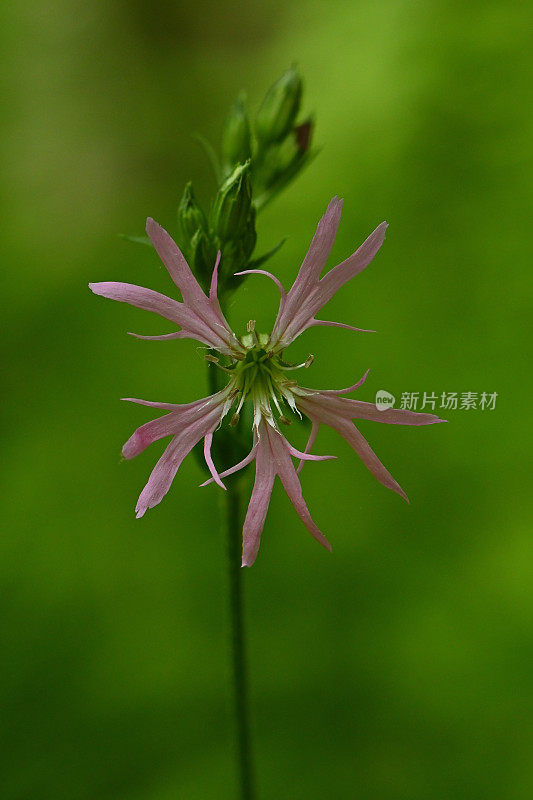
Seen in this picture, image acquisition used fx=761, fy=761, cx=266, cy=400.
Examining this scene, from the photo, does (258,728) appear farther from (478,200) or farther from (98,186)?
(98,186)

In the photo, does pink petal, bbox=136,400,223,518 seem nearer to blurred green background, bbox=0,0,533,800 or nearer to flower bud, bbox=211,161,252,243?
flower bud, bbox=211,161,252,243

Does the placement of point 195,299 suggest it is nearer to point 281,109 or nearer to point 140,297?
point 140,297

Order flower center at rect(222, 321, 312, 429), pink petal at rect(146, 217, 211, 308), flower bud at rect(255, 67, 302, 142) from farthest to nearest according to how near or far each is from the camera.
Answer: flower bud at rect(255, 67, 302, 142) < flower center at rect(222, 321, 312, 429) < pink petal at rect(146, 217, 211, 308)

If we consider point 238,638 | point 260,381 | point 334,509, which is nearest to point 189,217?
point 260,381

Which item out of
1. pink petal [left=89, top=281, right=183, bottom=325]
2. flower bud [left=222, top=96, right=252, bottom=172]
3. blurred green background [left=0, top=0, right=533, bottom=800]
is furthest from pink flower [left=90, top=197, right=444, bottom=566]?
blurred green background [left=0, top=0, right=533, bottom=800]

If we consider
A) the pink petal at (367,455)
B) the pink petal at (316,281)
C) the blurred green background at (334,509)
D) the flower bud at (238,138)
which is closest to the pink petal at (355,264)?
the pink petal at (316,281)

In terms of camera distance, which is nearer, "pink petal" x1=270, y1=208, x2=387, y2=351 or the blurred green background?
"pink petal" x1=270, y1=208, x2=387, y2=351
